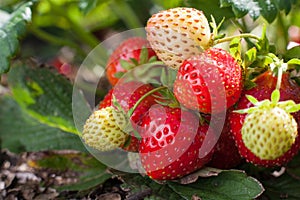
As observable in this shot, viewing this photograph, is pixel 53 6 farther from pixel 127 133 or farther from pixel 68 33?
pixel 127 133

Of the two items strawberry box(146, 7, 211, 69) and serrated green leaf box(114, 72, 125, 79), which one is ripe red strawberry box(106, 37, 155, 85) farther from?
strawberry box(146, 7, 211, 69)

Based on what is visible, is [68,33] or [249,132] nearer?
[249,132]

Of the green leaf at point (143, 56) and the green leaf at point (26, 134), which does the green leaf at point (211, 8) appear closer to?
the green leaf at point (143, 56)

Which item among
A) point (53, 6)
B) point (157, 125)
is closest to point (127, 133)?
point (157, 125)

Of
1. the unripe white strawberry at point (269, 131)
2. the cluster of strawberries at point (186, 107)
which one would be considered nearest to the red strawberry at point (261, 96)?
the cluster of strawberries at point (186, 107)

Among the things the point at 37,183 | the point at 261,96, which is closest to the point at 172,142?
the point at 261,96
